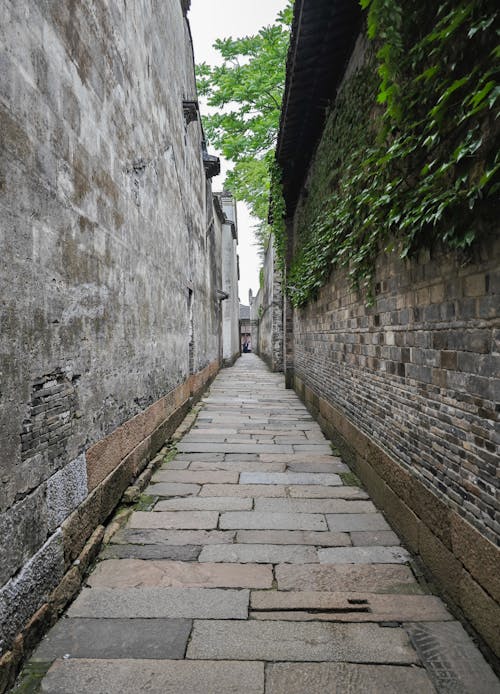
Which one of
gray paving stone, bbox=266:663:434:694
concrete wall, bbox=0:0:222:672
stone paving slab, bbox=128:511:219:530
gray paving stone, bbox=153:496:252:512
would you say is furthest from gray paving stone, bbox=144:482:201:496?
gray paving stone, bbox=266:663:434:694

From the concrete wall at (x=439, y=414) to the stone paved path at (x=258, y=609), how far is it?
26cm

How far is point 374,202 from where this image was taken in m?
3.47

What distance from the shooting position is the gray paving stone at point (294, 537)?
3.12 m

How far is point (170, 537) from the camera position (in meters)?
3.20

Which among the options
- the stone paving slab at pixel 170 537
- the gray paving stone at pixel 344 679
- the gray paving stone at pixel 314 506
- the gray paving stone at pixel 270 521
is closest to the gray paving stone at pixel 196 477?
the gray paving stone at pixel 314 506

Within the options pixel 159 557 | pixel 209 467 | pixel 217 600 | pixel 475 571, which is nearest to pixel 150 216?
pixel 209 467

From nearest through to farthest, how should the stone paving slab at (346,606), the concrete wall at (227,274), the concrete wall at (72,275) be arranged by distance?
the concrete wall at (72,275) < the stone paving slab at (346,606) < the concrete wall at (227,274)

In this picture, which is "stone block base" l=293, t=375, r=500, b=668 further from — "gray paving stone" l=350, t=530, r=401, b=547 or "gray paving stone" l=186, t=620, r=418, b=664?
"gray paving stone" l=186, t=620, r=418, b=664

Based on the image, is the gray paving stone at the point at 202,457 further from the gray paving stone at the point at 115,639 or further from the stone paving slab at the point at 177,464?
the gray paving stone at the point at 115,639

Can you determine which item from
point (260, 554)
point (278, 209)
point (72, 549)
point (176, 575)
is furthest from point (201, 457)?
point (278, 209)

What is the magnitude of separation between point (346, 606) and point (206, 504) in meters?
1.71

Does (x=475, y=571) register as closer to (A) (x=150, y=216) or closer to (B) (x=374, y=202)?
(B) (x=374, y=202)

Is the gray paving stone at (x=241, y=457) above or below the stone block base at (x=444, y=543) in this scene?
below

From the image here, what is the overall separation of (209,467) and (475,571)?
3148mm
